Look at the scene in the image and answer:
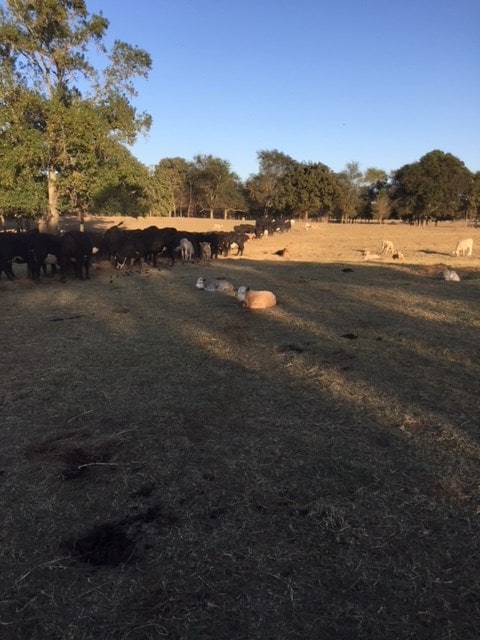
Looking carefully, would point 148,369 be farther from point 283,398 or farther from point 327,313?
point 327,313

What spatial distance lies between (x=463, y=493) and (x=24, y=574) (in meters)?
2.94

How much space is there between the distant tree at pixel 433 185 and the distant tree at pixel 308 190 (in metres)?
10.3

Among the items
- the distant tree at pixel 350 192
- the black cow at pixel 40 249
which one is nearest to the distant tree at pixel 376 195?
the distant tree at pixel 350 192

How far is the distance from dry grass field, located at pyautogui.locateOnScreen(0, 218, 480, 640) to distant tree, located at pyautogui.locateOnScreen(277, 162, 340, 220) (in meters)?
69.6

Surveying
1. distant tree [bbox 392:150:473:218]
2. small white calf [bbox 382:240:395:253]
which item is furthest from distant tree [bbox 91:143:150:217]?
distant tree [bbox 392:150:473:218]

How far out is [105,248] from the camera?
57.7ft

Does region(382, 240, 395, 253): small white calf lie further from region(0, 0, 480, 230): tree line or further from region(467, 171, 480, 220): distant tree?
region(467, 171, 480, 220): distant tree

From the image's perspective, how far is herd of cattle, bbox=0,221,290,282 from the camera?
553 inches

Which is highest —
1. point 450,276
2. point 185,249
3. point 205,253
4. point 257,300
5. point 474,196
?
point 474,196

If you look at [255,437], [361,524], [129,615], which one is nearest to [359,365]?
[255,437]

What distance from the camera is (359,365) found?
6254 mm

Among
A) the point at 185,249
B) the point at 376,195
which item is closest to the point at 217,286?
the point at 185,249

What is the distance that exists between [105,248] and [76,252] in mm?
3633

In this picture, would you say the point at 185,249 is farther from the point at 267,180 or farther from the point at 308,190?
the point at 267,180
